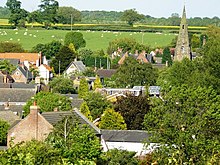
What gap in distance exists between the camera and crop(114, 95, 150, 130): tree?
5000cm

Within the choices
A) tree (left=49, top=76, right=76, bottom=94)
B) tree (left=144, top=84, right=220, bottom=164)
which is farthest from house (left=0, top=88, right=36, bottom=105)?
tree (left=144, top=84, right=220, bottom=164)

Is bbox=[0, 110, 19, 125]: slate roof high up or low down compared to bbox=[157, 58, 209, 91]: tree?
down

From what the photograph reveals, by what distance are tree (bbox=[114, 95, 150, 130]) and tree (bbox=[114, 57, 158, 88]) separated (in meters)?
27.2

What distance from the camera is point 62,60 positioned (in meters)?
101

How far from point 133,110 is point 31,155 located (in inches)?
1053

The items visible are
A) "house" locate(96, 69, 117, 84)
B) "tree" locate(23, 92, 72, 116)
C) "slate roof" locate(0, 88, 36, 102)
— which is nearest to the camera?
"tree" locate(23, 92, 72, 116)

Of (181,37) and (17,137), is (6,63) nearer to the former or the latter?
(181,37)

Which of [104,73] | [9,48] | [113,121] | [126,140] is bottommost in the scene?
[9,48]

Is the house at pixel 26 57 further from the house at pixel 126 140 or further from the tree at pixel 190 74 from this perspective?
the house at pixel 126 140

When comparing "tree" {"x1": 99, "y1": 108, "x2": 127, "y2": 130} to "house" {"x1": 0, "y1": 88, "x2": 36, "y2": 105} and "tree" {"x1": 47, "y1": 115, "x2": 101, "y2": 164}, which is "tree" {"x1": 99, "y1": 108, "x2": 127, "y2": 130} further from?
"tree" {"x1": 47, "y1": 115, "x2": 101, "y2": 164}

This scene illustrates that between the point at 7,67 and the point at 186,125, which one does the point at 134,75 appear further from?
the point at 186,125

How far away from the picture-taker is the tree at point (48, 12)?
171500 mm

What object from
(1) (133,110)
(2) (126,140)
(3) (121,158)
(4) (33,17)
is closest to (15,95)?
(1) (133,110)

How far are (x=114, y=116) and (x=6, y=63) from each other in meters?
42.2
